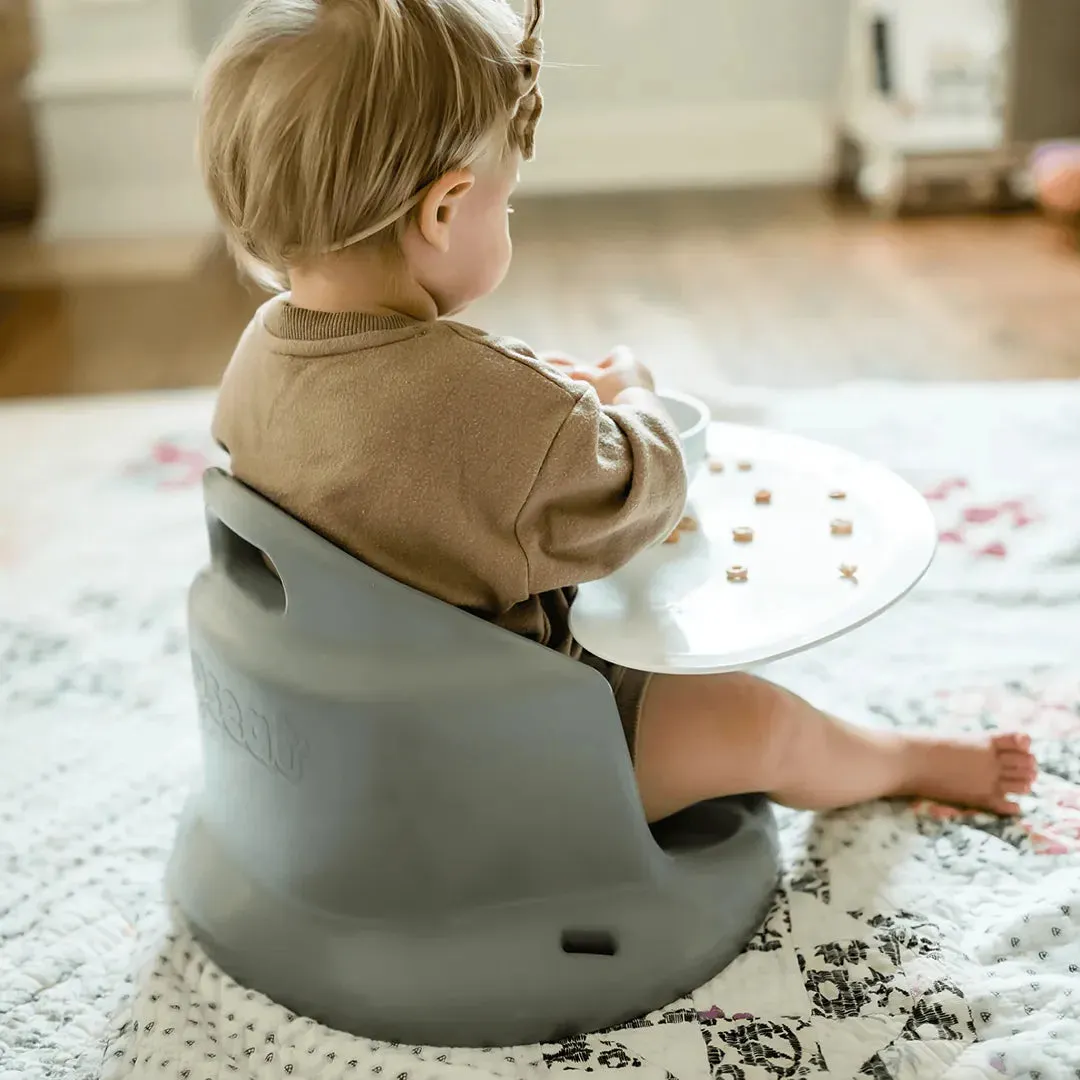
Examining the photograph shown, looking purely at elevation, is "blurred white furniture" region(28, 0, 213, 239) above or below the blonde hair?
below

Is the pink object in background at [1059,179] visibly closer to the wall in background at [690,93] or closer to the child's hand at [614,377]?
the wall in background at [690,93]

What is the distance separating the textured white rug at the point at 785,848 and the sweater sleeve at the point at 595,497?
0.91ft

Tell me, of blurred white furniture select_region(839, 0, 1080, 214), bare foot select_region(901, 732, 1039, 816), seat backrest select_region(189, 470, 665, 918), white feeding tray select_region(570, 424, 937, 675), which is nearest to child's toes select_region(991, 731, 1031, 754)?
bare foot select_region(901, 732, 1039, 816)

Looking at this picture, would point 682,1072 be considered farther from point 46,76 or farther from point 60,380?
point 46,76

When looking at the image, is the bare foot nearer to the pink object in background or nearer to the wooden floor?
the wooden floor

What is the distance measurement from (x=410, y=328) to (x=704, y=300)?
1441 mm

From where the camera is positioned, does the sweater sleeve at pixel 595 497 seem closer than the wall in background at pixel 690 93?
Yes

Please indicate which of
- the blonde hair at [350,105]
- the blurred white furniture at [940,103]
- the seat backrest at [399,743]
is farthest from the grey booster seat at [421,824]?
the blurred white furniture at [940,103]

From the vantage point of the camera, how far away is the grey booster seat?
767 mm

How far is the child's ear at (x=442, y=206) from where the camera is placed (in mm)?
753

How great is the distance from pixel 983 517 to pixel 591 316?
0.83 metres

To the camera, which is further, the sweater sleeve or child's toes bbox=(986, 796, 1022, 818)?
child's toes bbox=(986, 796, 1022, 818)

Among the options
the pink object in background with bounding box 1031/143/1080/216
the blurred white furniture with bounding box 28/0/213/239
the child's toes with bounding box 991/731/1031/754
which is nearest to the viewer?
the child's toes with bounding box 991/731/1031/754

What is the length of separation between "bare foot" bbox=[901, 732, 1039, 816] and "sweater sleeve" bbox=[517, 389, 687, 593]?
0.32 m
